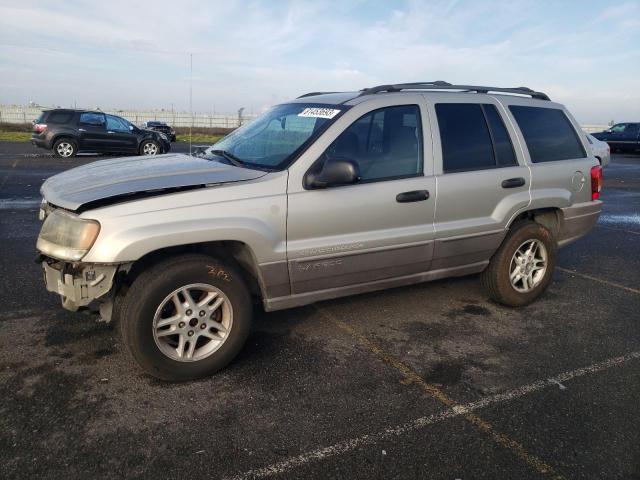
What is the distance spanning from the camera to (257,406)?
309 cm

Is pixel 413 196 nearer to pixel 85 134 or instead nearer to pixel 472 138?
pixel 472 138

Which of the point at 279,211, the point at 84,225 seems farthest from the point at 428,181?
the point at 84,225

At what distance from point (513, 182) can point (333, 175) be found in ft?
6.28

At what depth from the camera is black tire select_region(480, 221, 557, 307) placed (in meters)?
4.64

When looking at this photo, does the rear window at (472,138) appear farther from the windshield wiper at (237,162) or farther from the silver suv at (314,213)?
the windshield wiper at (237,162)

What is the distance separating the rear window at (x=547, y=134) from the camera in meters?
4.74

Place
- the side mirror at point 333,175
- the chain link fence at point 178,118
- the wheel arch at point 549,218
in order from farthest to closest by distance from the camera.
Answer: the chain link fence at point 178,118
the wheel arch at point 549,218
the side mirror at point 333,175

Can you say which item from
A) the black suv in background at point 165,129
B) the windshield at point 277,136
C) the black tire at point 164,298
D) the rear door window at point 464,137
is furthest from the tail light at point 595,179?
the black suv in background at point 165,129

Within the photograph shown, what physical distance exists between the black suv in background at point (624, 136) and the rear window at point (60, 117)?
26.0 m

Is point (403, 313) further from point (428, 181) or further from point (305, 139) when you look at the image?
point (305, 139)

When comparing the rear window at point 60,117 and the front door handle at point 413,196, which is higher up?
the rear window at point 60,117

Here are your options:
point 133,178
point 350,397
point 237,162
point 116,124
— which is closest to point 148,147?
point 116,124

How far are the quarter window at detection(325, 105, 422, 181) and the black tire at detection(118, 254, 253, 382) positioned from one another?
1.13m

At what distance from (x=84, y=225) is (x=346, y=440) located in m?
1.92
